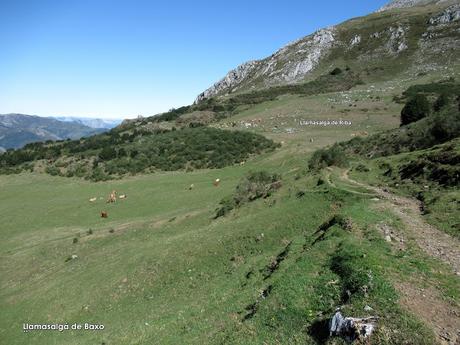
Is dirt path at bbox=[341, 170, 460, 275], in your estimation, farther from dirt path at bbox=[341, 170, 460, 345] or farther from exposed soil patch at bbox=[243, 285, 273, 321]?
exposed soil patch at bbox=[243, 285, 273, 321]

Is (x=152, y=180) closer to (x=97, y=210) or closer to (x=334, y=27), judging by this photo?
(x=97, y=210)

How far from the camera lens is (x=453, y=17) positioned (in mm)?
112812

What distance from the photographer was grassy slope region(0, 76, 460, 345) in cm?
1250

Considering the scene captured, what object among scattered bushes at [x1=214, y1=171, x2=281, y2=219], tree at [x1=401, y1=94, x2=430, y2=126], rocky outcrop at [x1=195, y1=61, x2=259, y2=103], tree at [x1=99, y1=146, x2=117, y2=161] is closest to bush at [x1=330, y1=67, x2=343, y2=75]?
rocky outcrop at [x1=195, y1=61, x2=259, y2=103]

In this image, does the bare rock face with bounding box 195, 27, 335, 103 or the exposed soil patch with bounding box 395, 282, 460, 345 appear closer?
the exposed soil patch with bounding box 395, 282, 460, 345

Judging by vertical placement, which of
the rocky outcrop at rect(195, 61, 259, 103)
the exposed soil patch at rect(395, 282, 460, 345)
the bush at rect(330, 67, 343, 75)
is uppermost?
the rocky outcrop at rect(195, 61, 259, 103)

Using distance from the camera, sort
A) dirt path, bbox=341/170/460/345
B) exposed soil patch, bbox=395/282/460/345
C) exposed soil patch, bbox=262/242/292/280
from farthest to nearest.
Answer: exposed soil patch, bbox=262/242/292/280 < dirt path, bbox=341/170/460/345 < exposed soil patch, bbox=395/282/460/345

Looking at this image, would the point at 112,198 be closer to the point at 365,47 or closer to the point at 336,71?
the point at 336,71

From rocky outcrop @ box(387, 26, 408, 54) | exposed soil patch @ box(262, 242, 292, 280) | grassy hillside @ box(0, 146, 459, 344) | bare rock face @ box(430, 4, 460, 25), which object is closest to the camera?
grassy hillside @ box(0, 146, 459, 344)

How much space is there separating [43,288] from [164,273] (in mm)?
9907

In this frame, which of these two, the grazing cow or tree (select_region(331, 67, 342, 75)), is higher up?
tree (select_region(331, 67, 342, 75))

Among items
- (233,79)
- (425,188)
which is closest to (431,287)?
(425,188)

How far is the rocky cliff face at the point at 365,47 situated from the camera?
353 feet

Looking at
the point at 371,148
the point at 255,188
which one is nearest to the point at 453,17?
the point at 371,148
